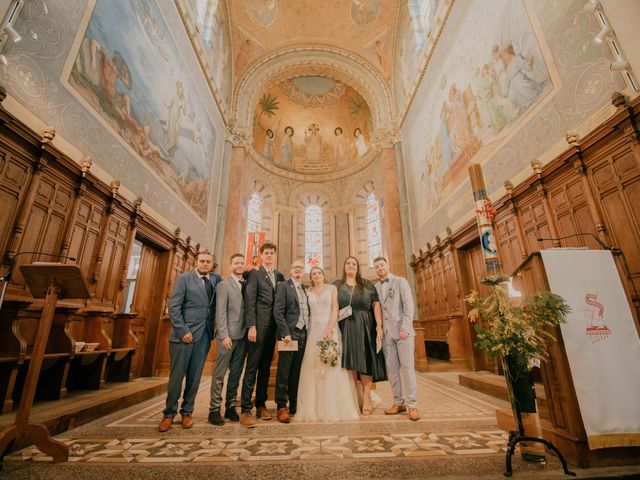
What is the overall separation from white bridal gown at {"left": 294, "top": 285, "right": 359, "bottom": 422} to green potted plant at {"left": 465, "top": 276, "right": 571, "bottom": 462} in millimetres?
1644

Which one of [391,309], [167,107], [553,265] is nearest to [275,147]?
[167,107]

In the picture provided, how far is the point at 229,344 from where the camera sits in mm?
3145

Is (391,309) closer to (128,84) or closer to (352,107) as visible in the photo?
(128,84)

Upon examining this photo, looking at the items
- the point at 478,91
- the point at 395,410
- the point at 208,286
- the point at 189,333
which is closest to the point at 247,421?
the point at 189,333

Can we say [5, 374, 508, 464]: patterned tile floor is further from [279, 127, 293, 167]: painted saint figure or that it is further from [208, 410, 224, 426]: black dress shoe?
[279, 127, 293, 167]: painted saint figure

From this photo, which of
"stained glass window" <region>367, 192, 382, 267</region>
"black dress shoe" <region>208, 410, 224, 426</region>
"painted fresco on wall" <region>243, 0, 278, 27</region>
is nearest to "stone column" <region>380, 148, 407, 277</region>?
"stained glass window" <region>367, 192, 382, 267</region>

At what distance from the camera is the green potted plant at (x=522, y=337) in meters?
2.14

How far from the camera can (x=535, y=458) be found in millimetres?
2027

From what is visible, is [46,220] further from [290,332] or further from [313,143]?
[313,143]

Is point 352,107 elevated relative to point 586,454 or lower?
elevated

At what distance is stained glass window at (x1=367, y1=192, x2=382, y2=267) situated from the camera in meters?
15.1

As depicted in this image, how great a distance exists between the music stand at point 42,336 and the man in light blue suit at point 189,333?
85 centimetres

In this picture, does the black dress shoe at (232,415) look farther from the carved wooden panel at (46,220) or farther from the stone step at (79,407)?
the carved wooden panel at (46,220)

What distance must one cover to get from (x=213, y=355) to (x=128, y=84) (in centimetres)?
574
